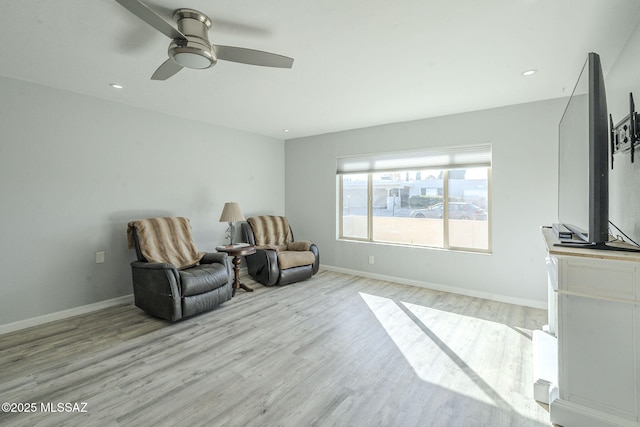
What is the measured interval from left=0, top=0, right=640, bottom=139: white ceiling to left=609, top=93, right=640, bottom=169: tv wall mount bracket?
668mm

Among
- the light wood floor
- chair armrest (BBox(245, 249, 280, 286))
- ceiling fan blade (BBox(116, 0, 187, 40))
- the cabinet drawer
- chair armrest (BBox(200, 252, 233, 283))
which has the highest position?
ceiling fan blade (BBox(116, 0, 187, 40))

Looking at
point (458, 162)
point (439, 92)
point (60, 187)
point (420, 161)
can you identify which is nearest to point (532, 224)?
point (458, 162)

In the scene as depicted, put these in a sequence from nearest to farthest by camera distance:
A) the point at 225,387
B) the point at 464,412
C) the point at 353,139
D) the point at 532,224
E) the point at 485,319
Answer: the point at 464,412, the point at 225,387, the point at 485,319, the point at 532,224, the point at 353,139

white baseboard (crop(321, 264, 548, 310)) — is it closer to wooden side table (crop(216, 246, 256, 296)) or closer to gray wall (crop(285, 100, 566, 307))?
gray wall (crop(285, 100, 566, 307))

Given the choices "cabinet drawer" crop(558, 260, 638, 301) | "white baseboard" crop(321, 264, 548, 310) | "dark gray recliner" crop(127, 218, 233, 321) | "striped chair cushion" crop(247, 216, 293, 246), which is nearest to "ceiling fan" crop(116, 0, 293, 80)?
"dark gray recliner" crop(127, 218, 233, 321)

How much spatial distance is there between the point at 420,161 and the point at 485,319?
227 centimetres

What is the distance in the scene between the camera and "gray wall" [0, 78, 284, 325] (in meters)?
2.92

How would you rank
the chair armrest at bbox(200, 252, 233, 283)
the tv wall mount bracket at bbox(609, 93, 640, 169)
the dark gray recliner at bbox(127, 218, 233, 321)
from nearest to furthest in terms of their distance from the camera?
1. the tv wall mount bracket at bbox(609, 93, 640, 169)
2. the dark gray recliner at bbox(127, 218, 233, 321)
3. the chair armrest at bbox(200, 252, 233, 283)

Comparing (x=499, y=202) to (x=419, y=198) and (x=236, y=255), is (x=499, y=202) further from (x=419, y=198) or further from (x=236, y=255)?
(x=236, y=255)

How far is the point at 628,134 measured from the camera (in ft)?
5.89

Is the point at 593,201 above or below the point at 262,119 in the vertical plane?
below

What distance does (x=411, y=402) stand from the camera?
1.86 meters

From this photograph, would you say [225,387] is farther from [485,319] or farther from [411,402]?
[485,319]

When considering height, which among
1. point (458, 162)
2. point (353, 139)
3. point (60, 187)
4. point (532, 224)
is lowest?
point (532, 224)
